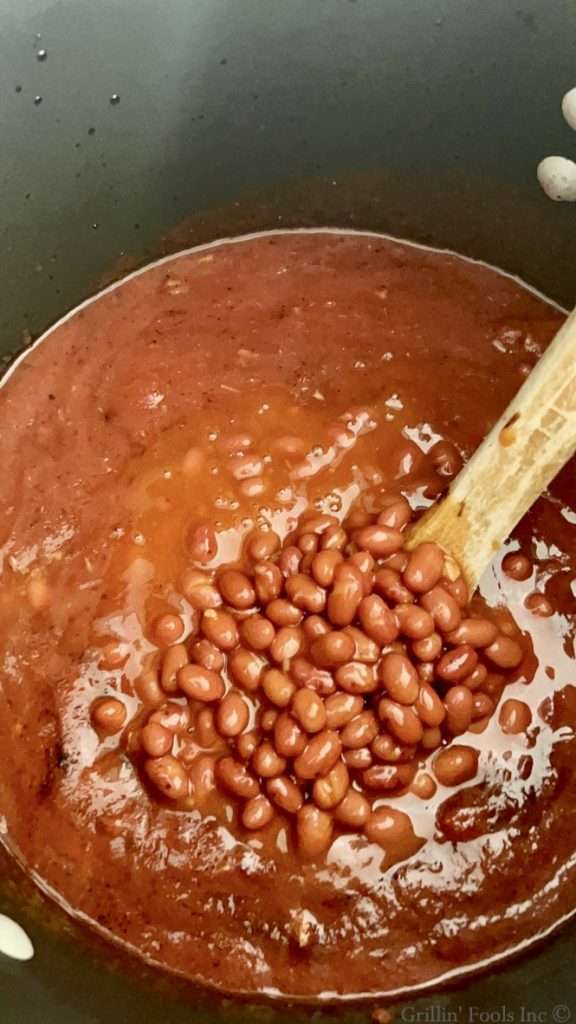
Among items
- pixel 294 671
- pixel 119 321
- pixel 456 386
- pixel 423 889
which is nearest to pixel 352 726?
pixel 294 671

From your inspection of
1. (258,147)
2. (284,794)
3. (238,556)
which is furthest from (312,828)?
(258,147)

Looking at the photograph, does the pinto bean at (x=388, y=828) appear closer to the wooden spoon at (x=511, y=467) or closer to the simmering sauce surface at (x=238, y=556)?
the simmering sauce surface at (x=238, y=556)

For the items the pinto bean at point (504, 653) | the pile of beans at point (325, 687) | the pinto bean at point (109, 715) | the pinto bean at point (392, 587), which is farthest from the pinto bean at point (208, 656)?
the pinto bean at point (504, 653)

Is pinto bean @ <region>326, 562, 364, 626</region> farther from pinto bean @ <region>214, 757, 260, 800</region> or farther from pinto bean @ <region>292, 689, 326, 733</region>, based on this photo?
pinto bean @ <region>214, 757, 260, 800</region>

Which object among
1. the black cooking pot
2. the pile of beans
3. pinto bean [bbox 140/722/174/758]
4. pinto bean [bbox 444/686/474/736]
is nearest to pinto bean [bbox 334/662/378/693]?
the pile of beans

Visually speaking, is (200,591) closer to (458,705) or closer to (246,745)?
(246,745)
